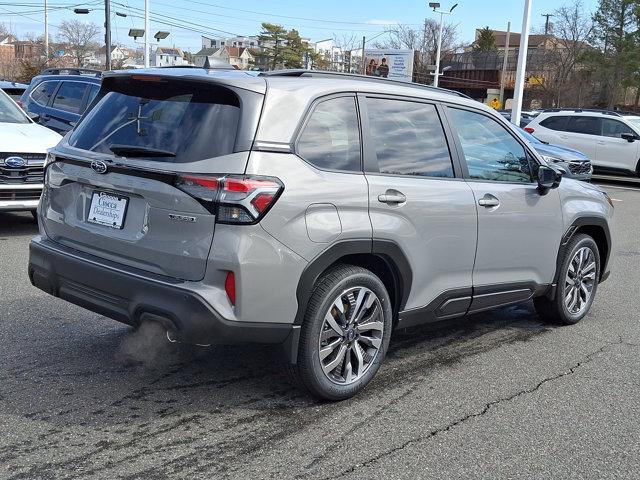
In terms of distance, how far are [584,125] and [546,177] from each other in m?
16.1

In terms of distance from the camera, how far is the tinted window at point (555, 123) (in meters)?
20.5

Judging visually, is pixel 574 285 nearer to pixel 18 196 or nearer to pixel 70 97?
pixel 18 196

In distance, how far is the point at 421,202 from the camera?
14.5 feet

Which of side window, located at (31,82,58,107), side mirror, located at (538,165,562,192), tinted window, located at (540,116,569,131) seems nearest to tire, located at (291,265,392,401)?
side mirror, located at (538,165,562,192)

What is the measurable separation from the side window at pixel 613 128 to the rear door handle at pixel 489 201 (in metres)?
16.2

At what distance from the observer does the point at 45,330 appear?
5.22m

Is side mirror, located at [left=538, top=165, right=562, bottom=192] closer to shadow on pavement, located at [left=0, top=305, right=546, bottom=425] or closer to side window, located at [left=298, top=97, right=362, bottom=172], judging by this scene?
shadow on pavement, located at [left=0, top=305, right=546, bottom=425]

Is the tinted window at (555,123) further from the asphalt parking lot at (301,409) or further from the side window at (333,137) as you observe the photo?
the side window at (333,137)

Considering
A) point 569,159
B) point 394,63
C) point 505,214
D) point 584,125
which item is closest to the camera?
point 505,214

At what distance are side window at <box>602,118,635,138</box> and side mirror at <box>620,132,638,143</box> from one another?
0.14m

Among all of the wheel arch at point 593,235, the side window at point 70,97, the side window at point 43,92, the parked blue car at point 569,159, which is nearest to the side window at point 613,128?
the parked blue car at point 569,159

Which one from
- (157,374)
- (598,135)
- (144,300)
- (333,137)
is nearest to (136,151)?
(144,300)

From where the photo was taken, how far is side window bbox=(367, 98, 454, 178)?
4.36m

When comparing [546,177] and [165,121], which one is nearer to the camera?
[165,121]
